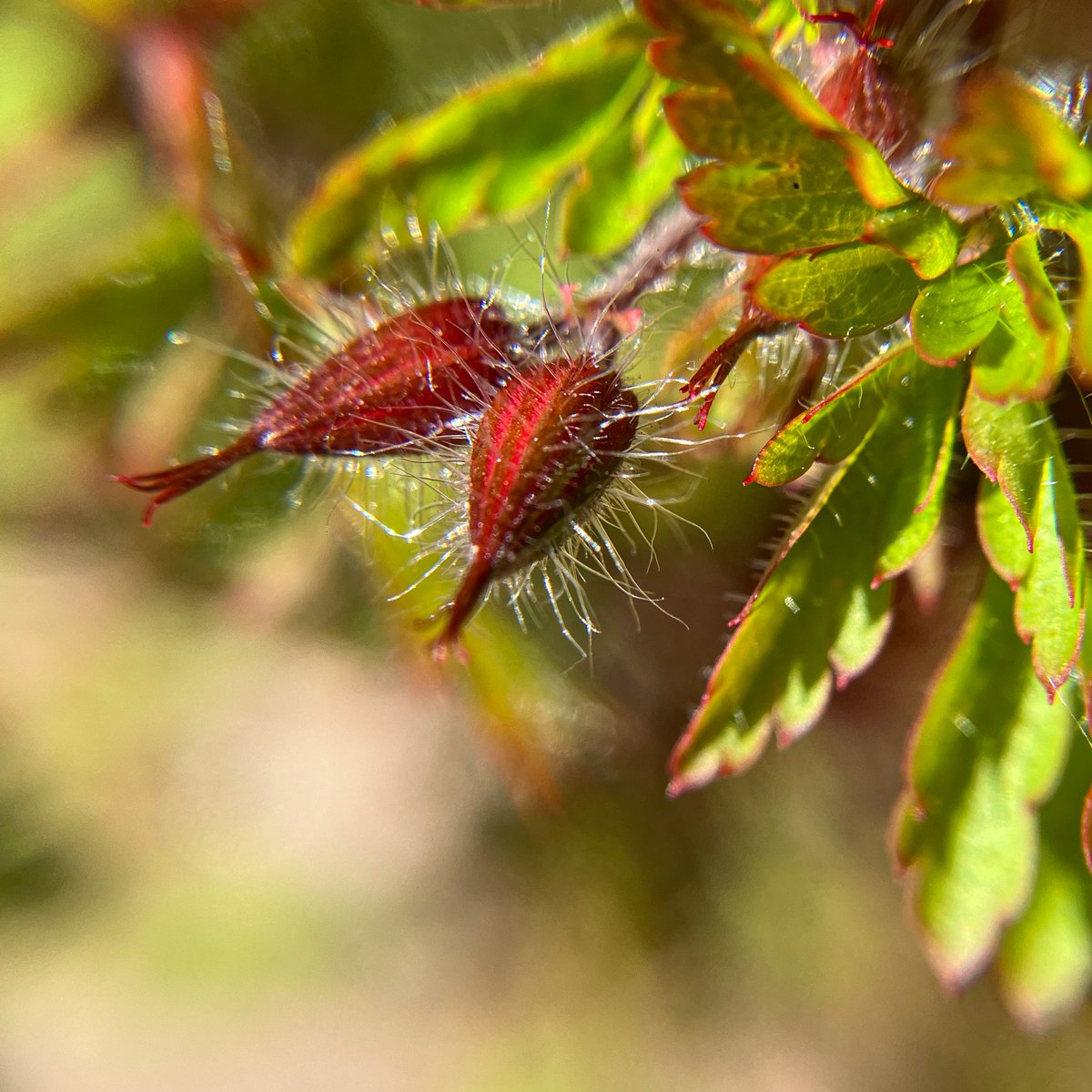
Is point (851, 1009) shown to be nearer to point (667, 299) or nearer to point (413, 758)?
point (413, 758)

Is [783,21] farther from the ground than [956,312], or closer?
farther from the ground

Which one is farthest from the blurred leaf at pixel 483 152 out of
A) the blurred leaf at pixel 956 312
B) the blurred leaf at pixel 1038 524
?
the blurred leaf at pixel 1038 524

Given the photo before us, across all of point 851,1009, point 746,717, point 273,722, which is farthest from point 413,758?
point 746,717

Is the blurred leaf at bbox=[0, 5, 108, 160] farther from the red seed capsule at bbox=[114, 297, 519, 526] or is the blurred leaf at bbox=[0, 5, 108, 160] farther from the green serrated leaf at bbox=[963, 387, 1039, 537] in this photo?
the green serrated leaf at bbox=[963, 387, 1039, 537]

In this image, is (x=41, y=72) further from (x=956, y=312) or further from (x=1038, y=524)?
(x=1038, y=524)

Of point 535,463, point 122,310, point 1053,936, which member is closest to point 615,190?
point 535,463

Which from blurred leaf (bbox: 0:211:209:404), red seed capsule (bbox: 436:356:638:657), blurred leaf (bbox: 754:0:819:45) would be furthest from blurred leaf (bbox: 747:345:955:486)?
blurred leaf (bbox: 0:211:209:404)
